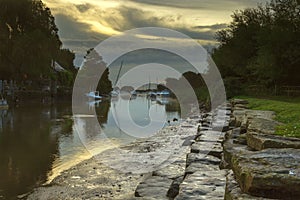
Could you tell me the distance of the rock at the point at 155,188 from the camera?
675 centimetres

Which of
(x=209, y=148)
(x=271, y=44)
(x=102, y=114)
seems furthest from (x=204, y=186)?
(x=271, y=44)

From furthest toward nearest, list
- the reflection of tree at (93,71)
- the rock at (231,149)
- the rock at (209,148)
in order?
the reflection of tree at (93,71)
the rock at (209,148)
the rock at (231,149)

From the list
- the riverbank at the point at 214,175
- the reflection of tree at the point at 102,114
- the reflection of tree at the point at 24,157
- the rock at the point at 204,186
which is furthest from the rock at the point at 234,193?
the reflection of tree at the point at 102,114

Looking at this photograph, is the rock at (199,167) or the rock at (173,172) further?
the rock at (173,172)

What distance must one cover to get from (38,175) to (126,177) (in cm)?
265

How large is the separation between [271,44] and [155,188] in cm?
3588

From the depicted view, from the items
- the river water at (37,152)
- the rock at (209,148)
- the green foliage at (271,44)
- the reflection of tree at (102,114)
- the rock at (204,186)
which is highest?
the green foliage at (271,44)

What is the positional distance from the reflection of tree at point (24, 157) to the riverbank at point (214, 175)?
2.40 ft

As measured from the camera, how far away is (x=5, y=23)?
5044 centimetres

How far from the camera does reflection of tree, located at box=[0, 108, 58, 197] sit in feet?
35.0

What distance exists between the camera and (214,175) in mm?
5918

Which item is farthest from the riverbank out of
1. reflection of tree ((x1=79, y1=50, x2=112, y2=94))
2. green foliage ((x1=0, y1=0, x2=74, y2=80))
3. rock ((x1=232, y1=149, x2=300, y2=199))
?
reflection of tree ((x1=79, y1=50, x2=112, y2=94))

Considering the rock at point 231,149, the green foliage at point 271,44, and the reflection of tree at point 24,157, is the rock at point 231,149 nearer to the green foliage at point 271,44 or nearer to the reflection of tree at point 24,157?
the reflection of tree at point 24,157

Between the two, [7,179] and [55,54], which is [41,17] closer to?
[55,54]
